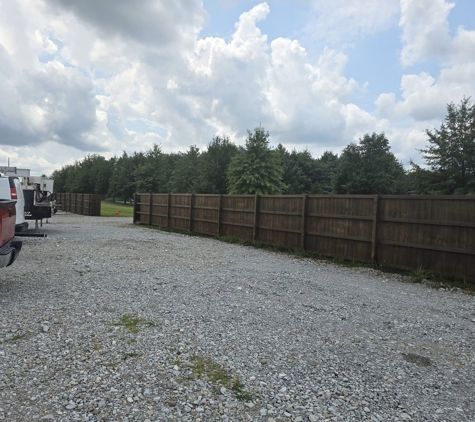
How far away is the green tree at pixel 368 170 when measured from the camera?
43.3 meters

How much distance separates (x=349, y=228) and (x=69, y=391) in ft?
25.6

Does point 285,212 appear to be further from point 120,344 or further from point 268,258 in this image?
point 120,344

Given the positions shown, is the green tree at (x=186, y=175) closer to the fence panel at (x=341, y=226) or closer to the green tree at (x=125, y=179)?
the green tree at (x=125, y=179)

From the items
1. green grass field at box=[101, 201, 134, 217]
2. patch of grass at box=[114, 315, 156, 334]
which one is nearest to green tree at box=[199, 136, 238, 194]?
green grass field at box=[101, 201, 134, 217]

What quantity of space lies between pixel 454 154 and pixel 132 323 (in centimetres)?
3368

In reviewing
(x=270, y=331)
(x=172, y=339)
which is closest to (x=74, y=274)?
(x=172, y=339)

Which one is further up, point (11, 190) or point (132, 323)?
point (11, 190)

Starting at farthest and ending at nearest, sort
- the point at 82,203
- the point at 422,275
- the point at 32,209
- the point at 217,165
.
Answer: the point at 217,165
the point at 82,203
the point at 32,209
the point at 422,275

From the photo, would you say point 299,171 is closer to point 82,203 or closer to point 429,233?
point 82,203

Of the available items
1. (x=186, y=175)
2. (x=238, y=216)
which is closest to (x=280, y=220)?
(x=238, y=216)

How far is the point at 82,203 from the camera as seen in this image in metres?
29.6

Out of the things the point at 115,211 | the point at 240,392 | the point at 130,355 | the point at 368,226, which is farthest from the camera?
the point at 115,211

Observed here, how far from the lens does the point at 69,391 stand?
2.67 meters

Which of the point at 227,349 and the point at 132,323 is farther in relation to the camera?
the point at 132,323
